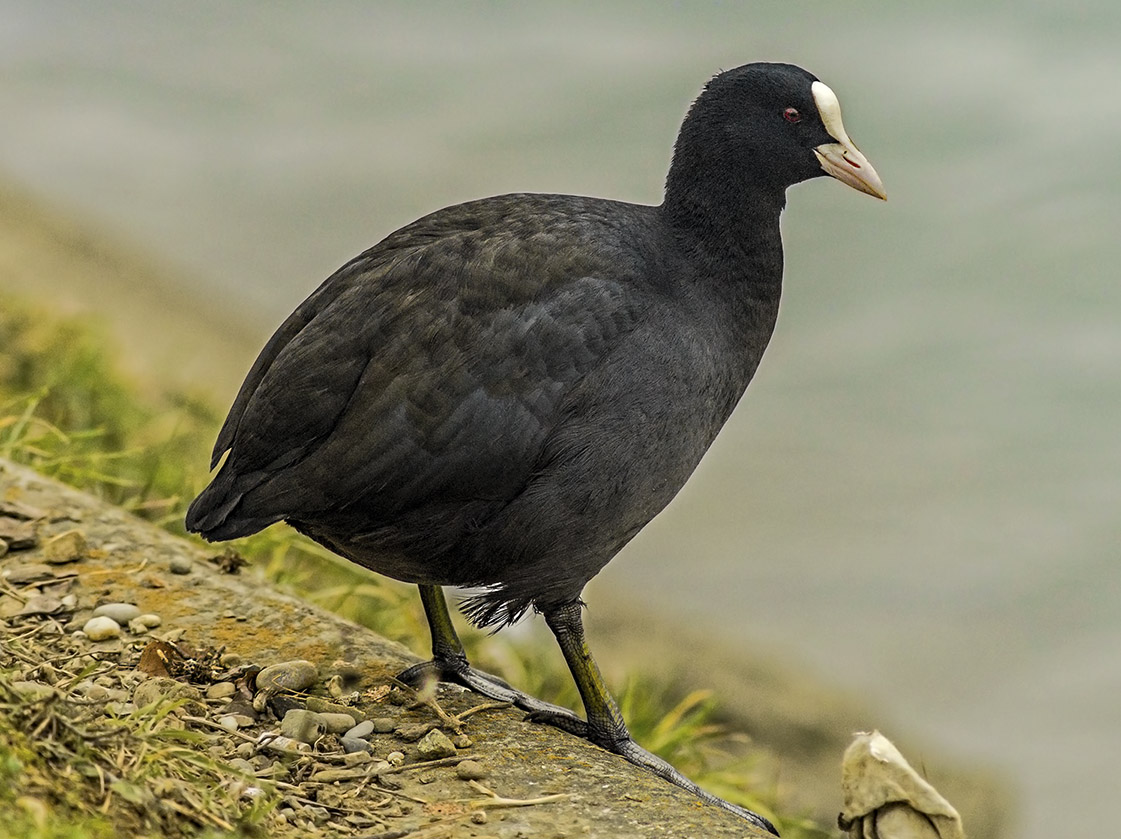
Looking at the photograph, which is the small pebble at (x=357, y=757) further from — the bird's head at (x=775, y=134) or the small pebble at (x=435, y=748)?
the bird's head at (x=775, y=134)

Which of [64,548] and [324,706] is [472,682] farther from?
[64,548]

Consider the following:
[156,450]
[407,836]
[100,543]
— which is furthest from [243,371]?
[407,836]

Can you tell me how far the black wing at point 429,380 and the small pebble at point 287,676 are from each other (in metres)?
0.50

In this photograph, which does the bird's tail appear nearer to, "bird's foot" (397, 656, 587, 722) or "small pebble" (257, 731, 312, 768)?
"small pebble" (257, 731, 312, 768)

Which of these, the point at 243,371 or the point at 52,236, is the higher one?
the point at 52,236

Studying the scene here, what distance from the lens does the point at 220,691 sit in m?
3.78

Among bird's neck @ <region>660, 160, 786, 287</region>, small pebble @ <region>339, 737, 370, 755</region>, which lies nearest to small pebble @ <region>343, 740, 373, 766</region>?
small pebble @ <region>339, 737, 370, 755</region>

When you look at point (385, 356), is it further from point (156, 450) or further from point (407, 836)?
point (156, 450)

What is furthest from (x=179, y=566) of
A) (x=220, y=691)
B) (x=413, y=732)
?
(x=413, y=732)

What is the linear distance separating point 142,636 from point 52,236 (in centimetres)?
744

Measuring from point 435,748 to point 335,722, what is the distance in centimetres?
30

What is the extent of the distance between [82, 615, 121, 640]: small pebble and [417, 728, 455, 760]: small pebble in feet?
3.68

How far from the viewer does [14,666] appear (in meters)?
3.48

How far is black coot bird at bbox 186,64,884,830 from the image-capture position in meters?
3.51
